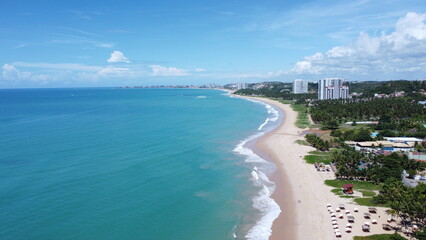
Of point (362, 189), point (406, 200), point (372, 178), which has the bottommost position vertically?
point (362, 189)

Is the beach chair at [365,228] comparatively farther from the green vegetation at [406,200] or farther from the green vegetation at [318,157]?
the green vegetation at [318,157]

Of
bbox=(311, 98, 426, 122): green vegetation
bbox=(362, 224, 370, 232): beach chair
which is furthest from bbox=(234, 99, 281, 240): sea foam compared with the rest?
bbox=(311, 98, 426, 122): green vegetation

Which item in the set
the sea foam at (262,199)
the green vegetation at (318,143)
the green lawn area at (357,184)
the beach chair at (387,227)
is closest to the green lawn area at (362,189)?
the green lawn area at (357,184)

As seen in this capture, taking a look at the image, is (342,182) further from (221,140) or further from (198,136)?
(198,136)

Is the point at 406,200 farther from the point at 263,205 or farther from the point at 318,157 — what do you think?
the point at 318,157

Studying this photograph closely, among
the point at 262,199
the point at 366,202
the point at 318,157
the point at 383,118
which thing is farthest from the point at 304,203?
the point at 383,118

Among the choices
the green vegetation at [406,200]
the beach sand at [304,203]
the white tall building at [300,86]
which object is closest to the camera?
the green vegetation at [406,200]

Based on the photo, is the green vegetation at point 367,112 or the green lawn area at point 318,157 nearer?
the green lawn area at point 318,157
